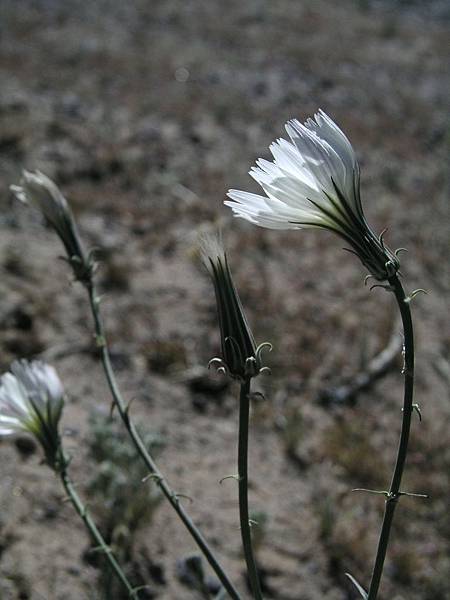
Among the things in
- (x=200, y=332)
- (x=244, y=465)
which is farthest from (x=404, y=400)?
(x=200, y=332)

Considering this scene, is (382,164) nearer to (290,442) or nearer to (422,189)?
(422,189)

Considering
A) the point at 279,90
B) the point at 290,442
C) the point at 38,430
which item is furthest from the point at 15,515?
the point at 279,90

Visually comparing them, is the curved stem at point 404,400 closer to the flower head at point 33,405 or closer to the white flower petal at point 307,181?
the white flower petal at point 307,181

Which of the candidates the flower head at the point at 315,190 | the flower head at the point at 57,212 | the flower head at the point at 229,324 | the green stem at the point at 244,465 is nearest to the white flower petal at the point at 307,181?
the flower head at the point at 315,190

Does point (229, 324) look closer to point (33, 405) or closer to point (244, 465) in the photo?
point (244, 465)

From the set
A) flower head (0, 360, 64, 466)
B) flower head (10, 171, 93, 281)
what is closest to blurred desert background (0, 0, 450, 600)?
flower head (0, 360, 64, 466)
